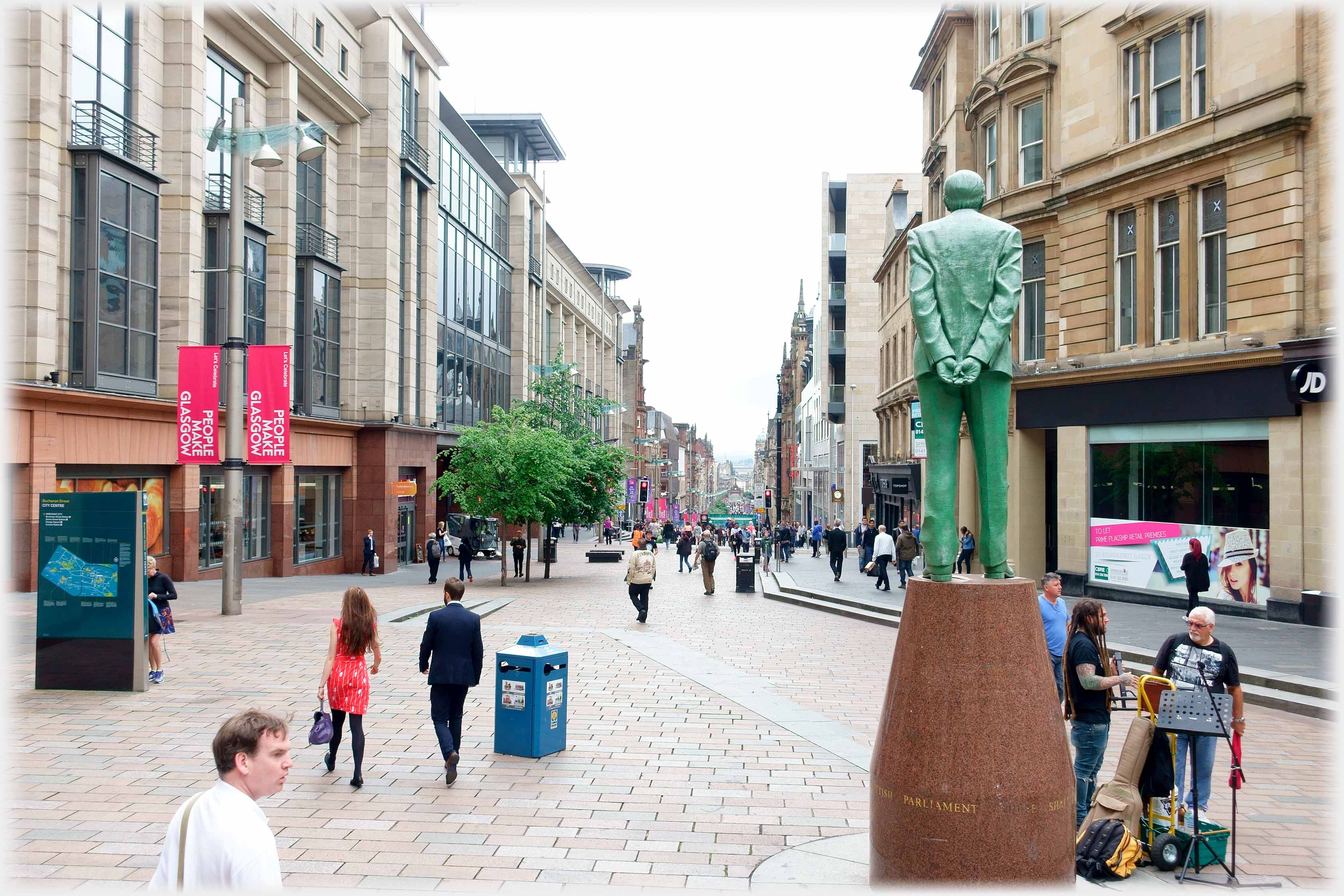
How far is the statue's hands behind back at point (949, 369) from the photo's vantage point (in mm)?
6660

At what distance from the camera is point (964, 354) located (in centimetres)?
669

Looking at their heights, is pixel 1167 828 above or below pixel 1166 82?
below

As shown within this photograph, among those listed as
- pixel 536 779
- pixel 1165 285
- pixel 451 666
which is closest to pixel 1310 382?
pixel 1165 285

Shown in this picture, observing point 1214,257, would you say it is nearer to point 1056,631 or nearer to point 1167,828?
point 1056,631

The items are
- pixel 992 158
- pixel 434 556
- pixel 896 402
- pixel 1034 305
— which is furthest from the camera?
pixel 896 402

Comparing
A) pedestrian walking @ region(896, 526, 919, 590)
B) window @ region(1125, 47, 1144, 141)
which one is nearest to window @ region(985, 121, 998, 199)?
window @ region(1125, 47, 1144, 141)

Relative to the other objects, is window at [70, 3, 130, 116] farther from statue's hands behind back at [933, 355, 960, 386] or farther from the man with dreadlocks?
the man with dreadlocks

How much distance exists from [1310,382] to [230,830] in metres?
18.7

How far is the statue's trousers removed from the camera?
6.74m

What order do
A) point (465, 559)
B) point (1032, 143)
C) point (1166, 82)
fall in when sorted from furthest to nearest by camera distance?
1. point (465, 559)
2. point (1032, 143)
3. point (1166, 82)

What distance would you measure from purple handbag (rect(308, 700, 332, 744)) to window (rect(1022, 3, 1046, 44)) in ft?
77.7

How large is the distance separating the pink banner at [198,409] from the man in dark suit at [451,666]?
14.2 m

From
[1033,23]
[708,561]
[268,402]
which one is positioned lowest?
[708,561]

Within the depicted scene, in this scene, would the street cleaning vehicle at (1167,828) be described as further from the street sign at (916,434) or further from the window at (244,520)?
the street sign at (916,434)
